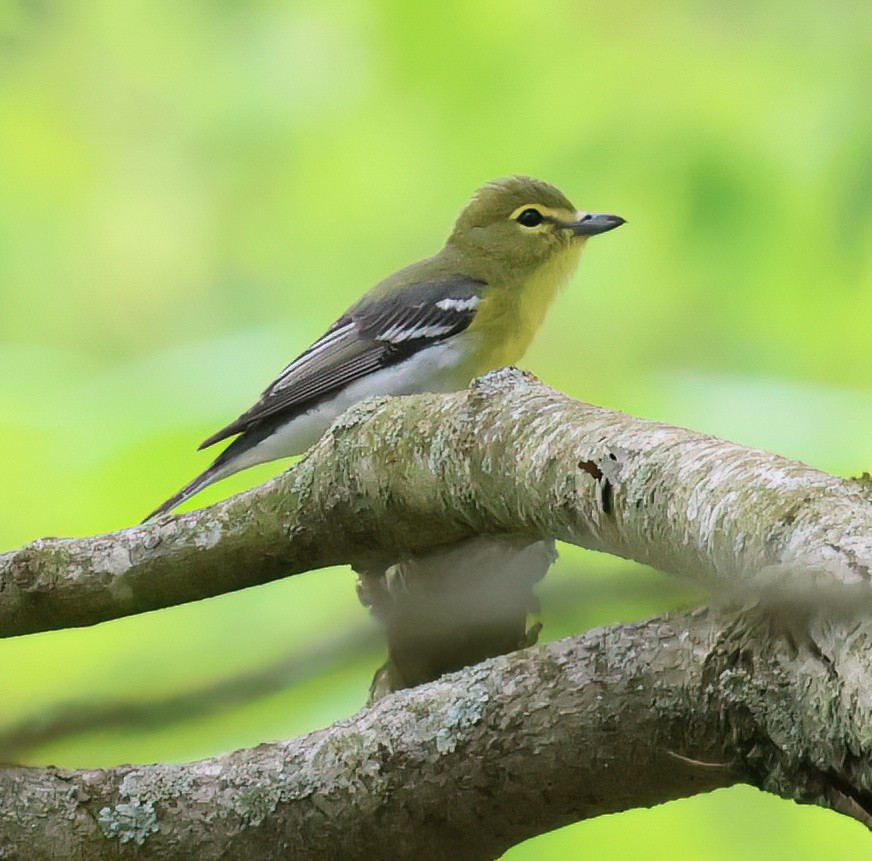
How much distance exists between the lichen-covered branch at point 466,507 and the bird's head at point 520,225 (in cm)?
214

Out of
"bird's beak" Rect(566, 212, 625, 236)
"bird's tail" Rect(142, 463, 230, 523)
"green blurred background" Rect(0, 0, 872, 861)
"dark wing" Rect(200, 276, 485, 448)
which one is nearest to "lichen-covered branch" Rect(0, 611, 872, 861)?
"green blurred background" Rect(0, 0, 872, 861)

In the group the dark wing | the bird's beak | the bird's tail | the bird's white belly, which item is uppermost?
the bird's beak

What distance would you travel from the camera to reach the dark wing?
359 cm

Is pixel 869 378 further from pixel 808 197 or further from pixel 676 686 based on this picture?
pixel 676 686

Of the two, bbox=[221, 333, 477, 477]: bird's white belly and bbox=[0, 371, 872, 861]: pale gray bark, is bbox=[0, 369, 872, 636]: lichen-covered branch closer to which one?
bbox=[0, 371, 872, 861]: pale gray bark

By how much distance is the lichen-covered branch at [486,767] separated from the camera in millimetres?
1188

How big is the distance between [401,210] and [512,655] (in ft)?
7.83

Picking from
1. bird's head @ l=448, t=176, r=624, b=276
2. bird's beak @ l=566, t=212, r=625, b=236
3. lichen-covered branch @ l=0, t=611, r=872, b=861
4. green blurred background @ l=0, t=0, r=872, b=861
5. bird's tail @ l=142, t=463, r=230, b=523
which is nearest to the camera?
lichen-covered branch @ l=0, t=611, r=872, b=861

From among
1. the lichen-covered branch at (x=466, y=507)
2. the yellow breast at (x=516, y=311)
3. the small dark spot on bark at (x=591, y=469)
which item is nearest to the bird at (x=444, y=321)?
the yellow breast at (x=516, y=311)

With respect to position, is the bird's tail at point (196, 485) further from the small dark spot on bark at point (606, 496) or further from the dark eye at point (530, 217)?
the small dark spot on bark at point (606, 496)

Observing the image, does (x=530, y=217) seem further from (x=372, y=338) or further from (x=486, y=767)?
(x=486, y=767)

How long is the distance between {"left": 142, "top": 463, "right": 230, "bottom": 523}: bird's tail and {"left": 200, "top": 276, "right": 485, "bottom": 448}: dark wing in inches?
9.6

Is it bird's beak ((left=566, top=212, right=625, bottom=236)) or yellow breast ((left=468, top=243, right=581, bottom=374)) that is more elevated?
bird's beak ((left=566, top=212, right=625, bottom=236))

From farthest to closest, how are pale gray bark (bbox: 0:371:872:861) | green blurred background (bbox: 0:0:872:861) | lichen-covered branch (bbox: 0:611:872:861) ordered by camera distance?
1. green blurred background (bbox: 0:0:872:861)
2. lichen-covered branch (bbox: 0:611:872:861)
3. pale gray bark (bbox: 0:371:872:861)
